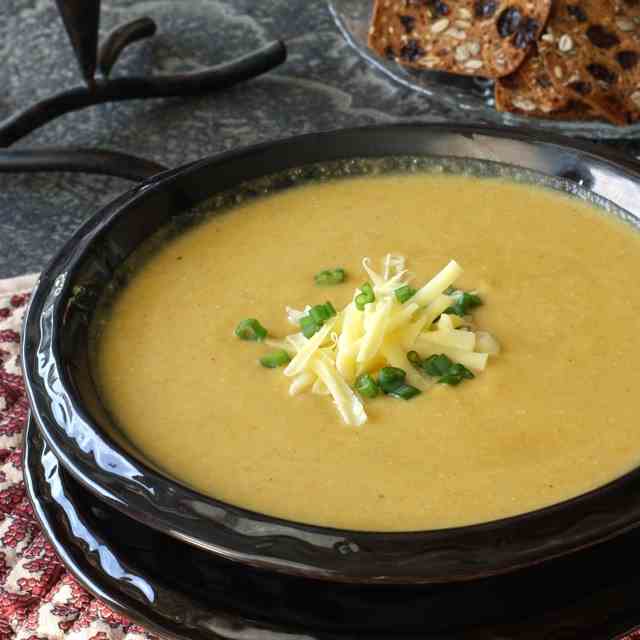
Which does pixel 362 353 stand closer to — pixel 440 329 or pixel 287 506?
pixel 440 329

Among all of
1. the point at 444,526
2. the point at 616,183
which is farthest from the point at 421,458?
the point at 616,183

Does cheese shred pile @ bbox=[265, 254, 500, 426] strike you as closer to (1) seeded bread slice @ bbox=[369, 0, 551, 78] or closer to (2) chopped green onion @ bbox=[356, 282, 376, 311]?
(2) chopped green onion @ bbox=[356, 282, 376, 311]

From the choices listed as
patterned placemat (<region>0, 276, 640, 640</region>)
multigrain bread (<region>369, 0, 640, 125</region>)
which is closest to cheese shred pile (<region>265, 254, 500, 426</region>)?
patterned placemat (<region>0, 276, 640, 640</region>)

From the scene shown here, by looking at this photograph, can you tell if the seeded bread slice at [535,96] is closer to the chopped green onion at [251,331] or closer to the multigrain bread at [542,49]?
the multigrain bread at [542,49]

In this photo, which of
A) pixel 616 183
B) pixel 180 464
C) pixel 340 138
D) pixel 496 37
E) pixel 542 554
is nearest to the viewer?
pixel 542 554

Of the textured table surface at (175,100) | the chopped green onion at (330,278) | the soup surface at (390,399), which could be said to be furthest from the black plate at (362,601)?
the textured table surface at (175,100)

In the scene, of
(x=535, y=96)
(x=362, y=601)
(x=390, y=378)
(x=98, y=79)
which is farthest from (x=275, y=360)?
(x=98, y=79)
